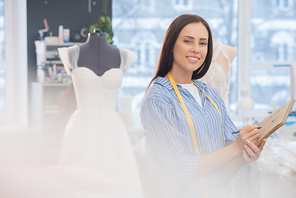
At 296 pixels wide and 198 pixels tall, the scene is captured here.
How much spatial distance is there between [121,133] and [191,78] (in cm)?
114

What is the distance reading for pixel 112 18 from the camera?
12.1ft

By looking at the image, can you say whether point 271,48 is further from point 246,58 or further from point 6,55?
point 6,55

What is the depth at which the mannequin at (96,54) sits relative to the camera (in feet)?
6.48

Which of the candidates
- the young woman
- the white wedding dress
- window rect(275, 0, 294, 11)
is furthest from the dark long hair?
window rect(275, 0, 294, 11)

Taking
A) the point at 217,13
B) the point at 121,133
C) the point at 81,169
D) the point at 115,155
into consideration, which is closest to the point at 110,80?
the point at 121,133

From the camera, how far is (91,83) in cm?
197

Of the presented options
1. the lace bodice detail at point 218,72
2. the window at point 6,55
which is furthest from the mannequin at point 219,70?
Result: the window at point 6,55

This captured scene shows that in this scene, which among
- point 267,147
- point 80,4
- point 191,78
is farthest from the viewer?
point 80,4

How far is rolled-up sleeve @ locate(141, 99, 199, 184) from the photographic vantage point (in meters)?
0.73

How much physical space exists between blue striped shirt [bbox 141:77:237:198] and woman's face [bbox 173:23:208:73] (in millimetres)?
74

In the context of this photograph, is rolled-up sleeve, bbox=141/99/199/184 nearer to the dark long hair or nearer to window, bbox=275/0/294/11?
the dark long hair

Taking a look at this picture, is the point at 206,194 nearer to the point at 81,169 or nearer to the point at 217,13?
the point at 81,169

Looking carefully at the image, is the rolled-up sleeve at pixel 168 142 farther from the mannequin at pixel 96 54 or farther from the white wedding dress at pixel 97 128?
the mannequin at pixel 96 54

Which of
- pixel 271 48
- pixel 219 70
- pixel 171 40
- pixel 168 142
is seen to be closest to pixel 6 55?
pixel 219 70
